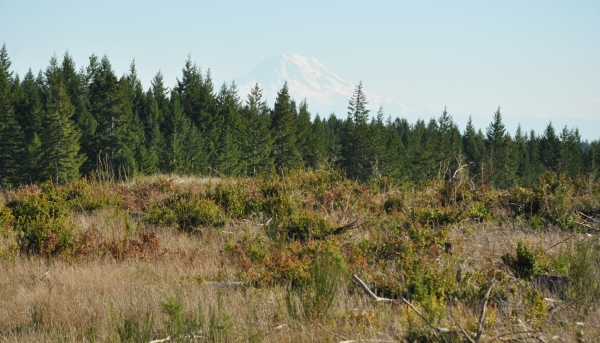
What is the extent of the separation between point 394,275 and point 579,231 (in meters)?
3.68

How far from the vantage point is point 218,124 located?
71.1 meters

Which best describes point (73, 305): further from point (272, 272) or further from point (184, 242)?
point (184, 242)

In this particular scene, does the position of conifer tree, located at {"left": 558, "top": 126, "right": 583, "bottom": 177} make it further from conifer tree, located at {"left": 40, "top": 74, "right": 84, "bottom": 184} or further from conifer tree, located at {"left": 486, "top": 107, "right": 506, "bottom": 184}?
conifer tree, located at {"left": 40, "top": 74, "right": 84, "bottom": 184}

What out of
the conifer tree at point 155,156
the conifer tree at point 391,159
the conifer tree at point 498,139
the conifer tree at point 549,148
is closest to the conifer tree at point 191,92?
the conifer tree at point 155,156

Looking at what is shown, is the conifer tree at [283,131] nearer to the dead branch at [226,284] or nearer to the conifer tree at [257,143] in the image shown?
the conifer tree at [257,143]

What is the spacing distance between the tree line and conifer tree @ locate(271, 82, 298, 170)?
130mm

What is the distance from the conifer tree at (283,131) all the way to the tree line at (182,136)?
13cm

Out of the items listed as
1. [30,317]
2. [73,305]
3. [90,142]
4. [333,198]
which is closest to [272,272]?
[73,305]

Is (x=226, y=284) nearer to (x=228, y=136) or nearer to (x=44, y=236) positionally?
(x=44, y=236)

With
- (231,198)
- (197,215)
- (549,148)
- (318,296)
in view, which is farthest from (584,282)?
(549,148)

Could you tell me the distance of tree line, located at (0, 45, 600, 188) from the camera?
51.5 m

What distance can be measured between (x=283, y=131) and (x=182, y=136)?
48.2 feet

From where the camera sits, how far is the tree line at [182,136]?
51531 millimetres

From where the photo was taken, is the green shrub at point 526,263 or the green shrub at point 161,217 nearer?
the green shrub at point 526,263
